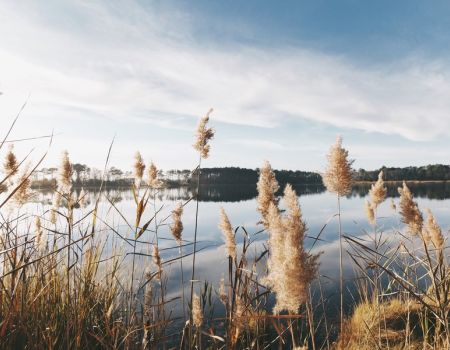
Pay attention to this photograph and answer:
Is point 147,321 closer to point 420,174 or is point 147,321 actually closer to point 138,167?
point 138,167

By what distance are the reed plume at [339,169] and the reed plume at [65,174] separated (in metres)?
2.58

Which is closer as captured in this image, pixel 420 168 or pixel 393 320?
pixel 393 320

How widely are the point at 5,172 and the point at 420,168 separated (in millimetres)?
→ 153739

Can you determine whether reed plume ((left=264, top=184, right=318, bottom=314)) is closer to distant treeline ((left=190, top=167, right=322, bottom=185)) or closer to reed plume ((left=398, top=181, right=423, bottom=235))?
reed plume ((left=398, top=181, right=423, bottom=235))

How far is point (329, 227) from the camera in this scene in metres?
→ 25.2

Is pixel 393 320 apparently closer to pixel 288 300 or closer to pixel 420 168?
pixel 288 300

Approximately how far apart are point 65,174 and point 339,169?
9.17ft

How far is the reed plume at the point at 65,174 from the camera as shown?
143 inches

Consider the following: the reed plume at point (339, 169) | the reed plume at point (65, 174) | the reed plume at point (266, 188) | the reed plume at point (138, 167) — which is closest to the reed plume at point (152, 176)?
the reed plume at point (138, 167)

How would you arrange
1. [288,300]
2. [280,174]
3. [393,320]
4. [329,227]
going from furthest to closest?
[280,174] < [329,227] < [393,320] < [288,300]

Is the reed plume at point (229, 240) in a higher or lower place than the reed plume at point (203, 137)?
lower

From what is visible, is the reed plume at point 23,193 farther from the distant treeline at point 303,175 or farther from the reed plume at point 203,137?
the distant treeline at point 303,175

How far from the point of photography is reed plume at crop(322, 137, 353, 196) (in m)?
3.07

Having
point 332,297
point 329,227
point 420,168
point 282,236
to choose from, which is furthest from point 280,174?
point 282,236
